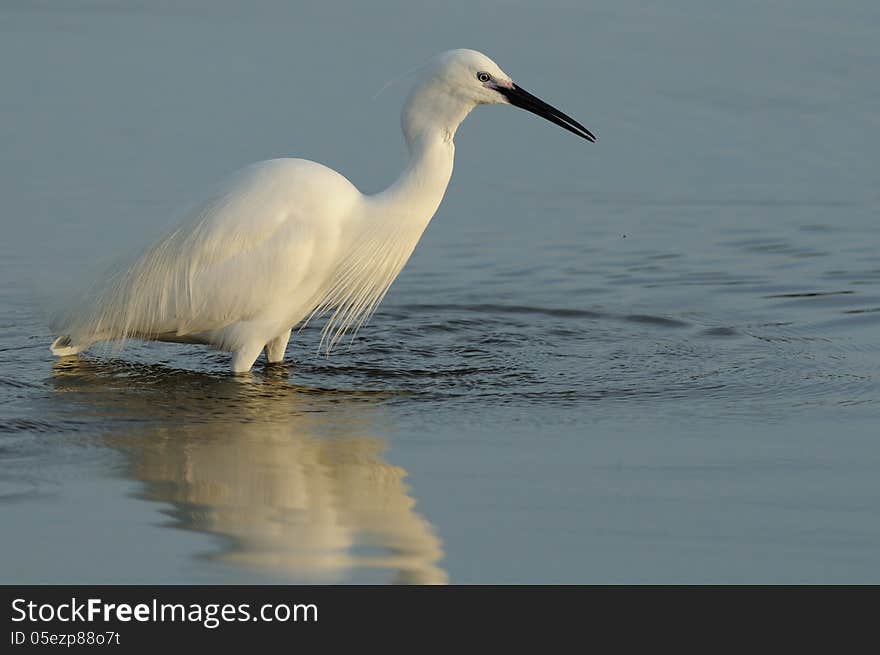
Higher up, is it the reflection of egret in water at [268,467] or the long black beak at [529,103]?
the long black beak at [529,103]

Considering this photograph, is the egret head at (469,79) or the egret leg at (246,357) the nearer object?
the egret head at (469,79)

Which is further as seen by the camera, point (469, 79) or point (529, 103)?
point (529, 103)

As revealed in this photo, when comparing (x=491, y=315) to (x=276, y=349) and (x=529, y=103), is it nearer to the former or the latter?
(x=276, y=349)

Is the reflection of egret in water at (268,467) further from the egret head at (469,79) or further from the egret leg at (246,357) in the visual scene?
the egret head at (469,79)

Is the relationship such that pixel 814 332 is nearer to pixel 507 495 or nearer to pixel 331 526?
pixel 507 495

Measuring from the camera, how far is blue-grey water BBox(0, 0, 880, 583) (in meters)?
4.74

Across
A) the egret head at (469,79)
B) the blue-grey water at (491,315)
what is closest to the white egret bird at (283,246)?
the egret head at (469,79)

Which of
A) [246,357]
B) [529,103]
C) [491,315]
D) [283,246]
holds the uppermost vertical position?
[529,103]

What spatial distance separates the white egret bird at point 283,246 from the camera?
7.07 m

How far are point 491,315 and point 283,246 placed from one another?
1.60 meters

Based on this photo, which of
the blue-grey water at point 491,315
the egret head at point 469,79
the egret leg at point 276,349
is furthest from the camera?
the egret leg at point 276,349

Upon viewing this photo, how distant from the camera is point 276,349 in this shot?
7562 mm

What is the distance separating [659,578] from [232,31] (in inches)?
377

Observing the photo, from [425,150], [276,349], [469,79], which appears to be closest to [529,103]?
[469,79]
